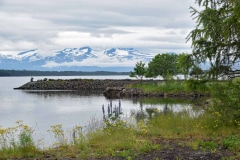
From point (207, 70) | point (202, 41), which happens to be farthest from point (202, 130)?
point (202, 41)

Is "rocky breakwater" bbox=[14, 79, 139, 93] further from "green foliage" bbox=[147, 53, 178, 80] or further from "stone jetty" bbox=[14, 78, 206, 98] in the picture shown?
"green foliage" bbox=[147, 53, 178, 80]

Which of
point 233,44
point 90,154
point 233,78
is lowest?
point 90,154

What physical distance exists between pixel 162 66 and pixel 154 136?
6331 cm

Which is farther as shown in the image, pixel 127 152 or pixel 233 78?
pixel 233 78

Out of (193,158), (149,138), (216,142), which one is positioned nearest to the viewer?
(193,158)

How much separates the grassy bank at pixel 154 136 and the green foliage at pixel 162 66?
5839cm

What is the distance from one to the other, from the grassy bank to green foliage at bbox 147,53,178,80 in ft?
192

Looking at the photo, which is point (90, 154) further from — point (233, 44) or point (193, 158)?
point (233, 44)

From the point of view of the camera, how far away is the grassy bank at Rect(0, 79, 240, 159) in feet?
38.1

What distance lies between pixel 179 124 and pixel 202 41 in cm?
410

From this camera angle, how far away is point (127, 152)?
36.5ft

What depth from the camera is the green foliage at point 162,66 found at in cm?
7656

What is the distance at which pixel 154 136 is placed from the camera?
47.5 feet

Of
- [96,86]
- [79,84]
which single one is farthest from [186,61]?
[79,84]
